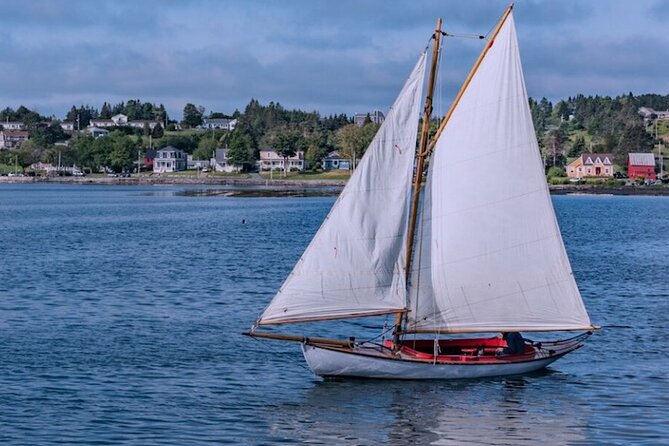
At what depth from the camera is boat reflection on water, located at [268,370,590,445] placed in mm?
30703

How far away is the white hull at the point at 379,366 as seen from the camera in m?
34.3

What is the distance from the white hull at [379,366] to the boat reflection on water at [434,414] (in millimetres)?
339

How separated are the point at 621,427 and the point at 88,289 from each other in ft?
118

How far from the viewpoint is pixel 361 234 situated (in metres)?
33.5

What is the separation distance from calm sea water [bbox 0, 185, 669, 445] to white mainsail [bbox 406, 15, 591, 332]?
95.6 inches

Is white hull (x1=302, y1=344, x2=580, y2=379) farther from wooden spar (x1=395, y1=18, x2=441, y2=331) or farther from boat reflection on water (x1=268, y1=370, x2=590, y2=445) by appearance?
wooden spar (x1=395, y1=18, x2=441, y2=331)

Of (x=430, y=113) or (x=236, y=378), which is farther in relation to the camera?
(x=236, y=378)

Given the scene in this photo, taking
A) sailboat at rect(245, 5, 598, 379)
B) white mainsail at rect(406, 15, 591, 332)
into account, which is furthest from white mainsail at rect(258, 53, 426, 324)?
white mainsail at rect(406, 15, 591, 332)

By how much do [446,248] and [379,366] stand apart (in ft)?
14.2

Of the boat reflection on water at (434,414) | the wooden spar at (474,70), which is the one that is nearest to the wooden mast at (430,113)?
the wooden spar at (474,70)

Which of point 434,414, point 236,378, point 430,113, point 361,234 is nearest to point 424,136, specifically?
point 430,113

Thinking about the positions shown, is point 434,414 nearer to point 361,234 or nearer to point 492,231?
point 361,234

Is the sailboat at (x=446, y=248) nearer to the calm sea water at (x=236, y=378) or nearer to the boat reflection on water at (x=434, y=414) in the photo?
the boat reflection on water at (x=434, y=414)

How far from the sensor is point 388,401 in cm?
3366
